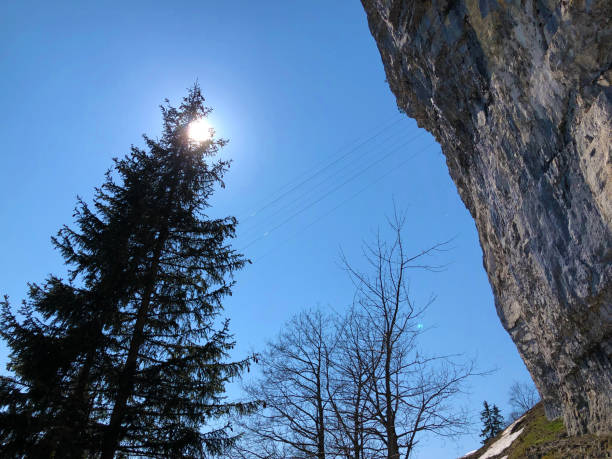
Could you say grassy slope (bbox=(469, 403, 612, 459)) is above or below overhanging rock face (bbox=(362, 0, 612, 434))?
below

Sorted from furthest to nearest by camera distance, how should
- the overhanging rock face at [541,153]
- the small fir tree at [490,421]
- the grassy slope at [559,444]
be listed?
the small fir tree at [490,421] < the grassy slope at [559,444] < the overhanging rock face at [541,153]

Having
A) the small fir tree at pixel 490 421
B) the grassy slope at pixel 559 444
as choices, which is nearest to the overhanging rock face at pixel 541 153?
the grassy slope at pixel 559 444

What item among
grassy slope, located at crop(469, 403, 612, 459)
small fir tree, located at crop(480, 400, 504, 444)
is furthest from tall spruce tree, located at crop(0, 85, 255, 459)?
small fir tree, located at crop(480, 400, 504, 444)

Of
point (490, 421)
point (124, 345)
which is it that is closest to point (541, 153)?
point (124, 345)

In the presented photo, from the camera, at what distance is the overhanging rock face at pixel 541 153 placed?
3.85 metres

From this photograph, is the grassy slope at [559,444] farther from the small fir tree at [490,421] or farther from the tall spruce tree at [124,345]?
the small fir tree at [490,421]

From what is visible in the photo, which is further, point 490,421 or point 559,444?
point 490,421

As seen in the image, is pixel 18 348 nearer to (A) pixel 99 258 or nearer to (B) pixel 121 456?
(A) pixel 99 258

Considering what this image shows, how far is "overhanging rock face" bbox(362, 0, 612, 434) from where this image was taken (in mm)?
3850

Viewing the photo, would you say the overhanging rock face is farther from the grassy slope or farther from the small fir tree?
the small fir tree

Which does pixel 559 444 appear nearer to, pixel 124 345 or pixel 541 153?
pixel 541 153

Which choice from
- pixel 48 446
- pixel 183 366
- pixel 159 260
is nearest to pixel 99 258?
pixel 159 260

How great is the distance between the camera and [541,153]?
4754 millimetres

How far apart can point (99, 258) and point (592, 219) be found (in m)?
8.68
